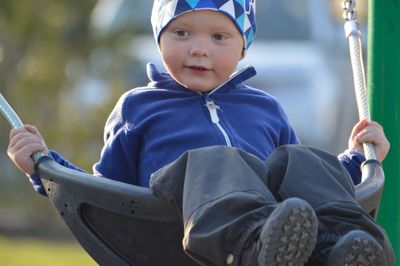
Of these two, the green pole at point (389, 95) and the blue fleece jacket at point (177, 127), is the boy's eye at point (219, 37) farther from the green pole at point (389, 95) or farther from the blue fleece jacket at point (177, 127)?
the green pole at point (389, 95)

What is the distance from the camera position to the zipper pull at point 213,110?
427 centimetres

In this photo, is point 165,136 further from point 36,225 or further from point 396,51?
point 36,225

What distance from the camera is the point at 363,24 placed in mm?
14805

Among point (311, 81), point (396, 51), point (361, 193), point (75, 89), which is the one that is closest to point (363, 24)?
point (311, 81)

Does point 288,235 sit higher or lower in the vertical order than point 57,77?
higher

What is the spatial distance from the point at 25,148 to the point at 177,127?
1.60 ft

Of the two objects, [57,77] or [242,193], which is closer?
[242,193]

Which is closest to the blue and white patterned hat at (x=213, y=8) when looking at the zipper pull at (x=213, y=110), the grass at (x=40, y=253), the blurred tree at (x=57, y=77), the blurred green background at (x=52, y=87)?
the zipper pull at (x=213, y=110)

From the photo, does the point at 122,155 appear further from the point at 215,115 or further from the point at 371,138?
the point at 371,138

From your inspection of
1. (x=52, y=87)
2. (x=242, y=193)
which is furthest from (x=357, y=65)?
(x=52, y=87)

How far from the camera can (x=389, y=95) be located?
15.9 feet

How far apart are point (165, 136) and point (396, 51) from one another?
1.10 metres

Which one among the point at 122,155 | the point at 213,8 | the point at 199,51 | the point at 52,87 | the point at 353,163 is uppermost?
the point at 213,8

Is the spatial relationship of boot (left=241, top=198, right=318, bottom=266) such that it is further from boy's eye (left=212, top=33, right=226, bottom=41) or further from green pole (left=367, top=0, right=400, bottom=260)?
green pole (left=367, top=0, right=400, bottom=260)
